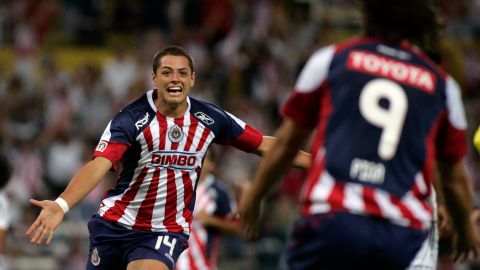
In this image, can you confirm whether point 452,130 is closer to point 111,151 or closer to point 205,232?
point 111,151

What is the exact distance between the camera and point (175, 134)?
310 inches

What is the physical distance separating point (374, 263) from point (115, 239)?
320 centimetres

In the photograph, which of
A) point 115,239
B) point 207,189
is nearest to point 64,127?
point 207,189

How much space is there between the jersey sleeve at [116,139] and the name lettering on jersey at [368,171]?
8.94 ft

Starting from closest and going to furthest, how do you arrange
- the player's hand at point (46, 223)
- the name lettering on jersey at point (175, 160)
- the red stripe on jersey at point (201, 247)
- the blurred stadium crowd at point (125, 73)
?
the player's hand at point (46, 223) < the name lettering on jersey at point (175, 160) < the red stripe on jersey at point (201, 247) < the blurred stadium crowd at point (125, 73)

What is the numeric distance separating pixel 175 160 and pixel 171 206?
32 centimetres

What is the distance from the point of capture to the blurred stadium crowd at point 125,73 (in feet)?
50.3

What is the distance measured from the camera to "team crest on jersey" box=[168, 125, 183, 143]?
785cm

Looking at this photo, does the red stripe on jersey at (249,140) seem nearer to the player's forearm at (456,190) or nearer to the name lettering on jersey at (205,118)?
the name lettering on jersey at (205,118)

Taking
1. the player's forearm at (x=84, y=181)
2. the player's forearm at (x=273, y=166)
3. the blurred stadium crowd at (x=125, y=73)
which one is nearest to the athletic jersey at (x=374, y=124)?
the player's forearm at (x=273, y=166)

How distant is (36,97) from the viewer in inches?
666

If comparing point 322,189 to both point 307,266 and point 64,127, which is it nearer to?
point 307,266

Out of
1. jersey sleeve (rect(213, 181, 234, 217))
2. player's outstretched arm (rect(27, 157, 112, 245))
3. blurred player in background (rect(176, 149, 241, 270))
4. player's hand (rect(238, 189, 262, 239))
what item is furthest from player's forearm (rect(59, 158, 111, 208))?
jersey sleeve (rect(213, 181, 234, 217))

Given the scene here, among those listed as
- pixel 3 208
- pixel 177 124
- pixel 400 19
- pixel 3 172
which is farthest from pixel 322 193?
pixel 3 172
